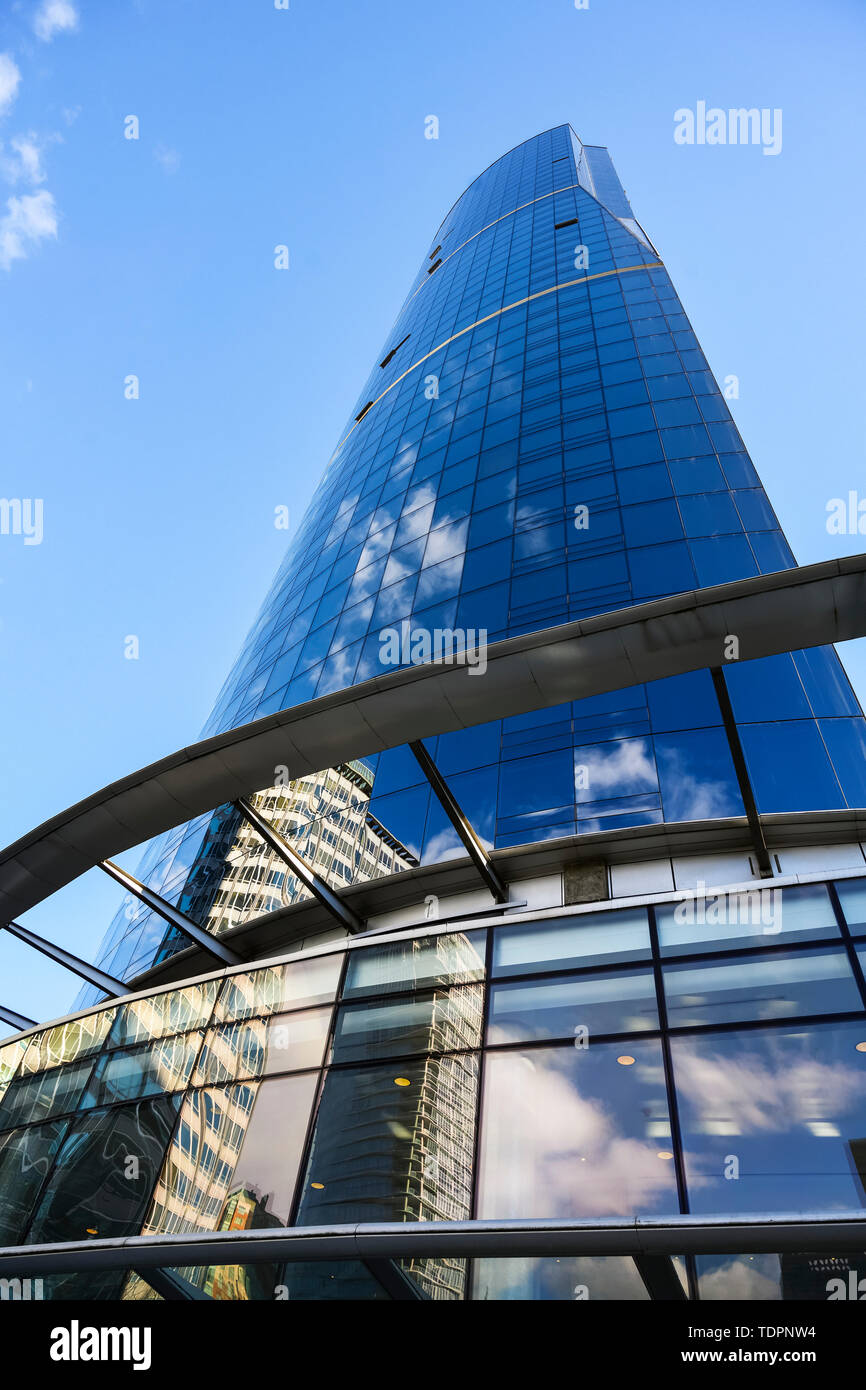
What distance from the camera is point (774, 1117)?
30.0 feet

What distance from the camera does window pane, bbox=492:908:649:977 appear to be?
1130cm

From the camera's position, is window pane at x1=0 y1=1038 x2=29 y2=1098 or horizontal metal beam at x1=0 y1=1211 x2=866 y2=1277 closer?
horizontal metal beam at x1=0 y1=1211 x2=866 y2=1277

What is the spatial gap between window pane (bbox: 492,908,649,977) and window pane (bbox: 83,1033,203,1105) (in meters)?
4.98

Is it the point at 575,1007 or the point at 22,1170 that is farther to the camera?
the point at 22,1170

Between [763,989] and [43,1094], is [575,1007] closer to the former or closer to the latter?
[763,989]

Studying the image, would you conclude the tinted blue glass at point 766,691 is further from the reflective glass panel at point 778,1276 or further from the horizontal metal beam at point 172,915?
the horizontal metal beam at point 172,915

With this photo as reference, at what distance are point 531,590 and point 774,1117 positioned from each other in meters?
15.4

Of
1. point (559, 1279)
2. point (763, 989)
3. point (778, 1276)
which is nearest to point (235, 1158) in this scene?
point (559, 1279)

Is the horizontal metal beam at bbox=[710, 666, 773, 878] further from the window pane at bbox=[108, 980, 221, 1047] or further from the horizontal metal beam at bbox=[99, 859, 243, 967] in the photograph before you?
the horizontal metal beam at bbox=[99, 859, 243, 967]

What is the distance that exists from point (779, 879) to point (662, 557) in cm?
1228

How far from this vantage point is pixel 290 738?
43.9ft

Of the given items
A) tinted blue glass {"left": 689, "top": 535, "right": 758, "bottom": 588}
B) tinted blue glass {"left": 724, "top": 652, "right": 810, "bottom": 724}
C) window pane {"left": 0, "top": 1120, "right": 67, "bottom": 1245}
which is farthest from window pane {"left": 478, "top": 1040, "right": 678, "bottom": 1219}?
tinted blue glass {"left": 689, "top": 535, "right": 758, "bottom": 588}
